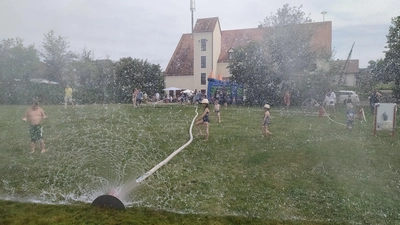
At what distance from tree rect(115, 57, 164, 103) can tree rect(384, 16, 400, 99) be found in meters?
14.8

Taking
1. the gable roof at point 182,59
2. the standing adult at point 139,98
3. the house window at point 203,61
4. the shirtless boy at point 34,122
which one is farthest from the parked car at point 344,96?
the gable roof at point 182,59

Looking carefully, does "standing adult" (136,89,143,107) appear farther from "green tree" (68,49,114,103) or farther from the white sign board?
the white sign board

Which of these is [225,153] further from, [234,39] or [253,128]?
[234,39]

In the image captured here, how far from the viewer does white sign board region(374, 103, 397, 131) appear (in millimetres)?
9805

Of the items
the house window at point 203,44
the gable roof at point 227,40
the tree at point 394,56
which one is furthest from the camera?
the house window at point 203,44

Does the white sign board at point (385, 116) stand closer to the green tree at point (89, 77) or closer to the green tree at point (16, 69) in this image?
the green tree at point (89, 77)

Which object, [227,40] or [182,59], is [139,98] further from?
[182,59]

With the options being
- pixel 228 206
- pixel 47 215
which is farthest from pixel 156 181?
pixel 47 215

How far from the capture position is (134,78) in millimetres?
22312

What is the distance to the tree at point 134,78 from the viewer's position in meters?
15.5

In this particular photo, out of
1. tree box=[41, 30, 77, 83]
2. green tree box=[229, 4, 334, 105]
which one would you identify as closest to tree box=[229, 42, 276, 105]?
green tree box=[229, 4, 334, 105]

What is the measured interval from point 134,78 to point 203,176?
56.2 ft

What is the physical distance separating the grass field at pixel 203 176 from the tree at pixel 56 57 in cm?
199

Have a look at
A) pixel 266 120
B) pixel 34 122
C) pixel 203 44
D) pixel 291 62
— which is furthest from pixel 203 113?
pixel 203 44
